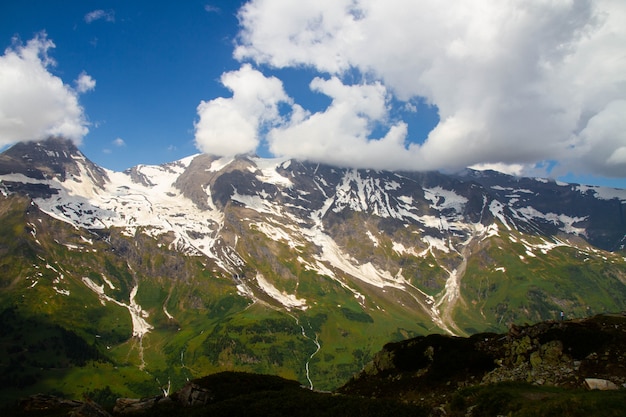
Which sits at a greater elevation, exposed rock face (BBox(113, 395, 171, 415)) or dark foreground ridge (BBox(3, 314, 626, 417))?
dark foreground ridge (BBox(3, 314, 626, 417))

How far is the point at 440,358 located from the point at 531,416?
35.7 metres

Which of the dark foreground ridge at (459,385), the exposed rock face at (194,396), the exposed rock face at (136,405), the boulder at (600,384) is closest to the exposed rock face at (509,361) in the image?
the boulder at (600,384)

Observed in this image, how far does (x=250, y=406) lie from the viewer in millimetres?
51094

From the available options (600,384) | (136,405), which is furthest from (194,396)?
(600,384)

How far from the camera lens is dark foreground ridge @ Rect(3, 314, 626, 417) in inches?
1559

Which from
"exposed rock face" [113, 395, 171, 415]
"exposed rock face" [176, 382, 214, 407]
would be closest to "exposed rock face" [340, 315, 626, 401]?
"exposed rock face" [176, 382, 214, 407]

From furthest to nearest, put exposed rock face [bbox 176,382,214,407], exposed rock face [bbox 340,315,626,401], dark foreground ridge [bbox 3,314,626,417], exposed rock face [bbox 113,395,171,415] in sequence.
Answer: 1. exposed rock face [bbox 176,382,214,407]
2. exposed rock face [bbox 113,395,171,415]
3. exposed rock face [bbox 340,315,626,401]
4. dark foreground ridge [bbox 3,314,626,417]

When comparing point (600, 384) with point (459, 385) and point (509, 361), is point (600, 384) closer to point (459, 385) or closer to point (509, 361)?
point (509, 361)

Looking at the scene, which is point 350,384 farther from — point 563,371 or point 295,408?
point 563,371

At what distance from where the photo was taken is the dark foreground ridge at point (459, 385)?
39.6m

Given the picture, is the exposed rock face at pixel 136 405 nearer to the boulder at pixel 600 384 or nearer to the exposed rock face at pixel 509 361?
the exposed rock face at pixel 509 361

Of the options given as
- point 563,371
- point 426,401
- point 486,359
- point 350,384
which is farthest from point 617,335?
point 350,384

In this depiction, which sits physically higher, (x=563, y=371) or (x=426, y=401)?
(x=563, y=371)

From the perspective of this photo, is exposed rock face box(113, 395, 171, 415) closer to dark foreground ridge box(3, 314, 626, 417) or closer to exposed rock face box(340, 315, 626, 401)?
dark foreground ridge box(3, 314, 626, 417)
